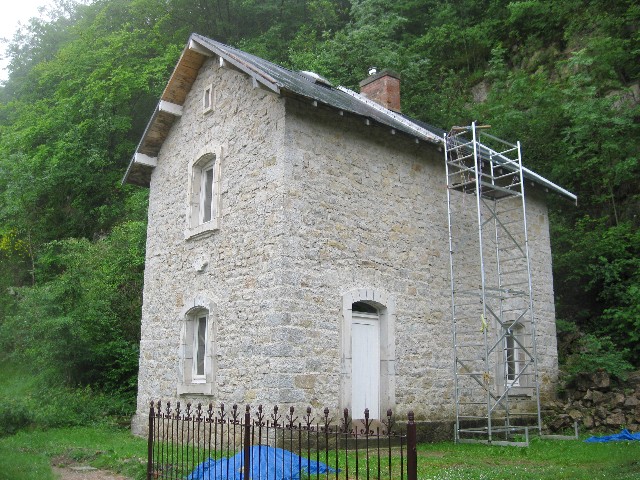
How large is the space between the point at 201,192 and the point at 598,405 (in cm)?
923

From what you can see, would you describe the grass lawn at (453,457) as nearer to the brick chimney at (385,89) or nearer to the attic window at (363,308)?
the attic window at (363,308)

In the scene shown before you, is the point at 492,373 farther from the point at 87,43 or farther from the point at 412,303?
the point at 87,43

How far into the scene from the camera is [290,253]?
9.07m

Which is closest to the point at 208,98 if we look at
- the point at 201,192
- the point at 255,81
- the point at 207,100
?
the point at 207,100

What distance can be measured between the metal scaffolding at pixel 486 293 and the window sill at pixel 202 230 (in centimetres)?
433

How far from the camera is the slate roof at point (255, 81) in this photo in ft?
33.2

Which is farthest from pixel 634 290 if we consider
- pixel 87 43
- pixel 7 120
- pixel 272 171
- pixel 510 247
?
pixel 7 120

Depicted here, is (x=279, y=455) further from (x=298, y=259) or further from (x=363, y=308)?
(x=363, y=308)

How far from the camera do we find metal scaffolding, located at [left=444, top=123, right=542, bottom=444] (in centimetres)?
1104

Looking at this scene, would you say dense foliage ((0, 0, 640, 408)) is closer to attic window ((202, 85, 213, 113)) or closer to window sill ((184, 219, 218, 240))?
window sill ((184, 219, 218, 240))

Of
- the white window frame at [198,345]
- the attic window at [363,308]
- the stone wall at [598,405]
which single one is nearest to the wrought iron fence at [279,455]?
the white window frame at [198,345]

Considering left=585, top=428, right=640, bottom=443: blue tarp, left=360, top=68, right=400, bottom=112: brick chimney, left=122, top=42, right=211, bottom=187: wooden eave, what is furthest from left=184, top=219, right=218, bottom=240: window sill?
left=585, top=428, right=640, bottom=443: blue tarp

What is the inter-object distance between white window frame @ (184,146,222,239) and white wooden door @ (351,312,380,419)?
316 centimetres

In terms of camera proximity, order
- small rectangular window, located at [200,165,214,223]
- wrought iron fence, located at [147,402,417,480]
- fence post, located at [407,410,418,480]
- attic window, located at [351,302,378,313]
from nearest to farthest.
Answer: fence post, located at [407,410,418,480] → wrought iron fence, located at [147,402,417,480] → attic window, located at [351,302,378,313] → small rectangular window, located at [200,165,214,223]
